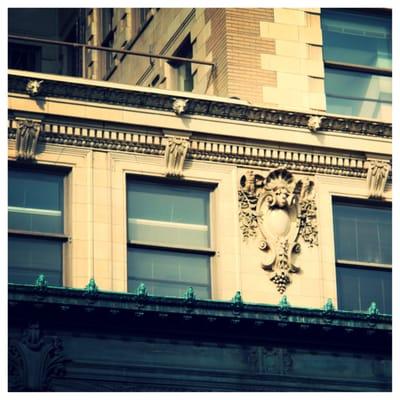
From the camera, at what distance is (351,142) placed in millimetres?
33375

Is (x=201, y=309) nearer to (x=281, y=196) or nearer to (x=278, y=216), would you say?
(x=278, y=216)

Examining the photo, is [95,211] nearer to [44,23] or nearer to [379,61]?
[379,61]

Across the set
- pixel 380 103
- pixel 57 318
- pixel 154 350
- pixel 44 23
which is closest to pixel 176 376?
pixel 154 350

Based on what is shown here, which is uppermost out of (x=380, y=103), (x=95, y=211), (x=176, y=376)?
(x=380, y=103)

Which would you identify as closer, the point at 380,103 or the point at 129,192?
the point at 129,192

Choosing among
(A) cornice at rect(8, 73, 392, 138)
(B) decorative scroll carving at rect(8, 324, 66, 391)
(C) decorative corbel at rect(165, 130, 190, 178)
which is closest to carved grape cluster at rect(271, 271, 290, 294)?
(C) decorative corbel at rect(165, 130, 190, 178)

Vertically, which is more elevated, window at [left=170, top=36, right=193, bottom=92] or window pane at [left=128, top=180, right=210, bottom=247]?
window at [left=170, top=36, right=193, bottom=92]

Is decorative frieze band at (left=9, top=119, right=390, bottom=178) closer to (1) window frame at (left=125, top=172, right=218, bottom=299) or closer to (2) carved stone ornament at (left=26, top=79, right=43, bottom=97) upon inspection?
(1) window frame at (left=125, top=172, right=218, bottom=299)

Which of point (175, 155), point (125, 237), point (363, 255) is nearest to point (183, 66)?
point (175, 155)

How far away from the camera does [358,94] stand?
34594mm

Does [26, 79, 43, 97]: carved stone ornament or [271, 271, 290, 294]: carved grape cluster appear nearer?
[26, 79, 43, 97]: carved stone ornament

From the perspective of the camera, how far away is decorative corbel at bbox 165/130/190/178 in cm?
3198

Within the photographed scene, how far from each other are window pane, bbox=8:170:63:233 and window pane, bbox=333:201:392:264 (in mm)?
5616

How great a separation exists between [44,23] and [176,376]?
20348mm
